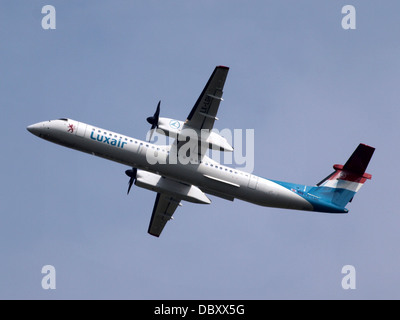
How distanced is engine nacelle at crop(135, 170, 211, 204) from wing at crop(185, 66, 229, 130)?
410 centimetres

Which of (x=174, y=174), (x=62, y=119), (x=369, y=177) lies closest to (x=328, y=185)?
(x=369, y=177)

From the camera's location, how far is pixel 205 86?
37.2 metres

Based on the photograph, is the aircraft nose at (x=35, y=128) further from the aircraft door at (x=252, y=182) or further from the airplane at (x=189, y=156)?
the aircraft door at (x=252, y=182)

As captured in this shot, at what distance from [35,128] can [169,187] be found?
871 centimetres

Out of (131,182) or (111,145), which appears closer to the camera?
(111,145)

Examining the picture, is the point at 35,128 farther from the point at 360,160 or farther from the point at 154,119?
the point at 360,160

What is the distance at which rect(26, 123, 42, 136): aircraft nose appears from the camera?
38875 mm

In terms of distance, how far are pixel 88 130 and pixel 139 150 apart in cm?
325

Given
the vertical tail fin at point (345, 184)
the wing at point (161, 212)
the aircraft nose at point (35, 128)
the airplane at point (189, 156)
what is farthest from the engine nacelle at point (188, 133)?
the aircraft nose at point (35, 128)

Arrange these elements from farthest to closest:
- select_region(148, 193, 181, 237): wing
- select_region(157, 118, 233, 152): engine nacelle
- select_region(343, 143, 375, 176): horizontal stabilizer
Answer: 1. select_region(148, 193, 181, 237): wing
2. select_region(343, 143, 375, 176): horizontal stabilizer
3. select_region(157, 118, 233, 152): engine nacelle

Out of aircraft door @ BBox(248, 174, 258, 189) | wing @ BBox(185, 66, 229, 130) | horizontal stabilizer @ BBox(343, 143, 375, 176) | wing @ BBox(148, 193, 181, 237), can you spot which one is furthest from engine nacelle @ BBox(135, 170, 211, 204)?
horizontal stabilizer @ BBox(343, 143, 375, 176)

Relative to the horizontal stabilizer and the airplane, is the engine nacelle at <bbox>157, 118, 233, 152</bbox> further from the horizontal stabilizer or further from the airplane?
the horizontal stabilizer

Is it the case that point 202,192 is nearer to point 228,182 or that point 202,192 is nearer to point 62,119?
point 228,182

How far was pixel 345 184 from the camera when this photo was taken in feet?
136
